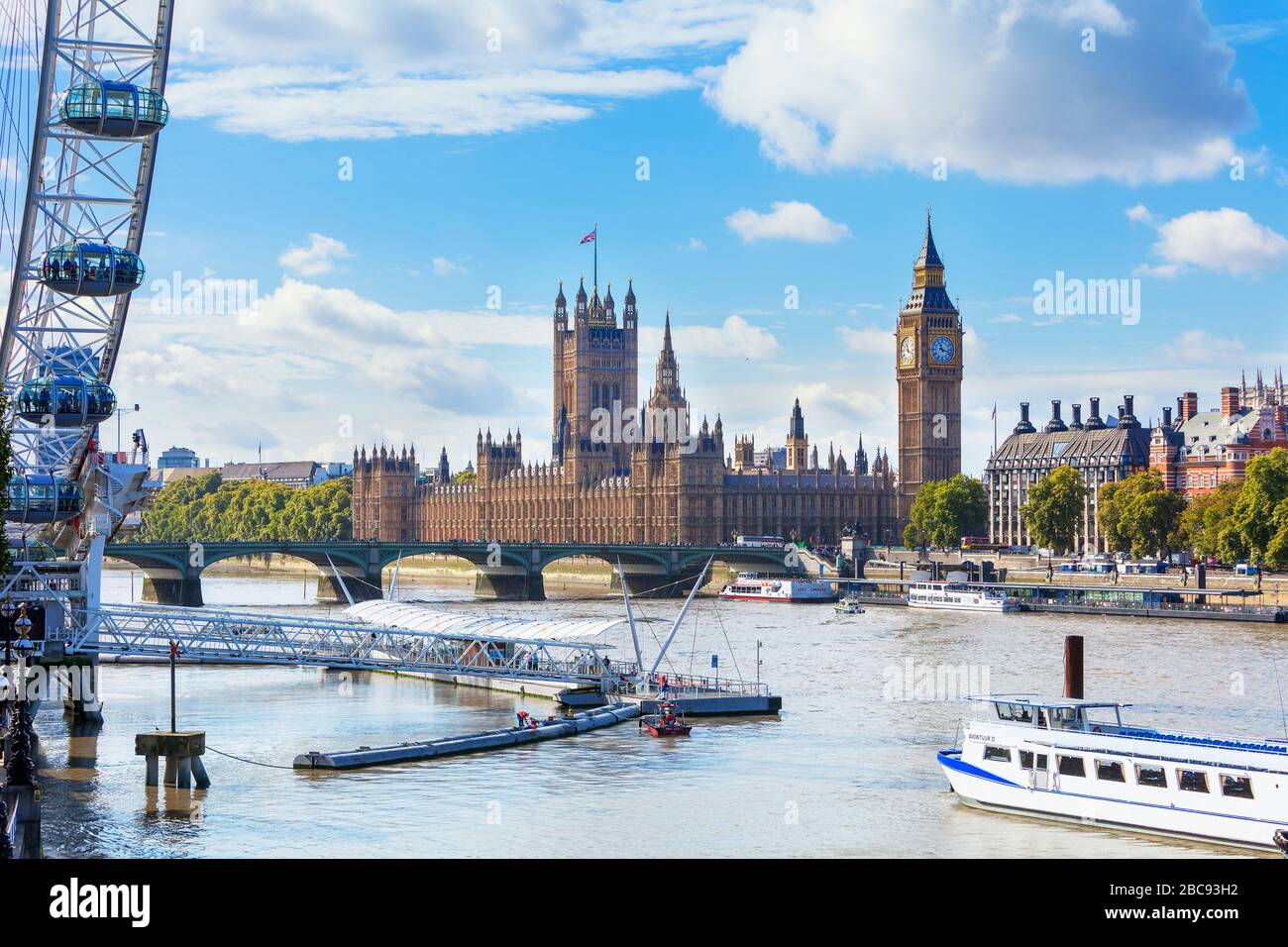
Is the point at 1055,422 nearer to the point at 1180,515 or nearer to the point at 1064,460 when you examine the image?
the point at 1064,460

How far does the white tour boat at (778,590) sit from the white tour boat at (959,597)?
6.63 metres

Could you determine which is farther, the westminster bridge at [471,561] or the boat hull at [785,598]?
the boat hull at [785,598]

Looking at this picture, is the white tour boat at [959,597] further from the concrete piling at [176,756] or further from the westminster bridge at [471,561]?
the concrete piling at [176,756]

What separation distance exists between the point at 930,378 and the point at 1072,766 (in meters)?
128

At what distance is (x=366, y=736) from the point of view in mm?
40406

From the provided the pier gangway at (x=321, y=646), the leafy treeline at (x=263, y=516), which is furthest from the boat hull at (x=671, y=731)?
the leafy treeline at (x=263, y=516)

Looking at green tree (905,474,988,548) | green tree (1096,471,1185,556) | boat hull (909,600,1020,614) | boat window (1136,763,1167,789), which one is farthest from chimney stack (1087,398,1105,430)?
boat window (1136,763,1167,789)

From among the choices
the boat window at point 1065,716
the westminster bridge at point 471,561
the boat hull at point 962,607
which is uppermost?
the westminster bridge at point 471,561

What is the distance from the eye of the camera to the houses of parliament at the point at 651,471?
5655 inches

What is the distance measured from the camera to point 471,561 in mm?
103438

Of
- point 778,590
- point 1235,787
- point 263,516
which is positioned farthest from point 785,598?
point 263,516
